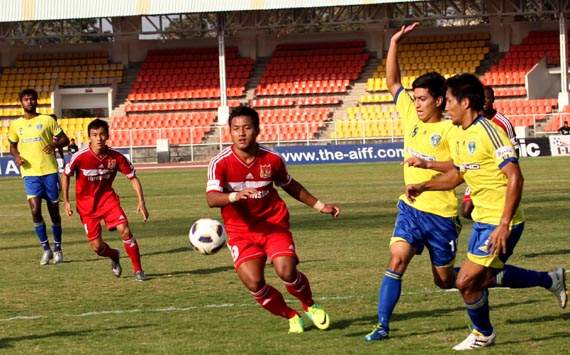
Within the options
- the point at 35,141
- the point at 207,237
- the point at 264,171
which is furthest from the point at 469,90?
the point at 35,141

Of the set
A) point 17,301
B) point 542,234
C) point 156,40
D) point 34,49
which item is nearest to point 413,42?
point 156,40

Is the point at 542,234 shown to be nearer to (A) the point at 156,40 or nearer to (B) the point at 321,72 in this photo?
(B) the point at 321,72

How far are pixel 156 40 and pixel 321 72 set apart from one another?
947 centimetres

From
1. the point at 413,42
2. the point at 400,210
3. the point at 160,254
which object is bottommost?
the point at 160,254

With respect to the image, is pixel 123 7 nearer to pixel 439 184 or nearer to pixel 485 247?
pixel 439 184

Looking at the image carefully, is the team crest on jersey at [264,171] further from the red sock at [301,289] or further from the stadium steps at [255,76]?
the stadium steps at [255,76]

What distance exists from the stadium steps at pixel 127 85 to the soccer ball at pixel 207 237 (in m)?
47.6

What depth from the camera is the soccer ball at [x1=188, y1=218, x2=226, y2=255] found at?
995 cm

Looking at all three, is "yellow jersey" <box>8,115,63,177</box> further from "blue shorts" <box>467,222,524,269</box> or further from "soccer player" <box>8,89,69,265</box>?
"blue shorts" <box>467,222,524,269</box>

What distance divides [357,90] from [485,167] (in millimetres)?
45515

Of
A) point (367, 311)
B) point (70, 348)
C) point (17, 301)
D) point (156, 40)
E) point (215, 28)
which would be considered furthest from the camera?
point (156, 40)

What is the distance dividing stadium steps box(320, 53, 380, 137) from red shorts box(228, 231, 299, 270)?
1662 inches

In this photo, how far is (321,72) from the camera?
55.5 m

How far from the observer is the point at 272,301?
9398 millimetres
